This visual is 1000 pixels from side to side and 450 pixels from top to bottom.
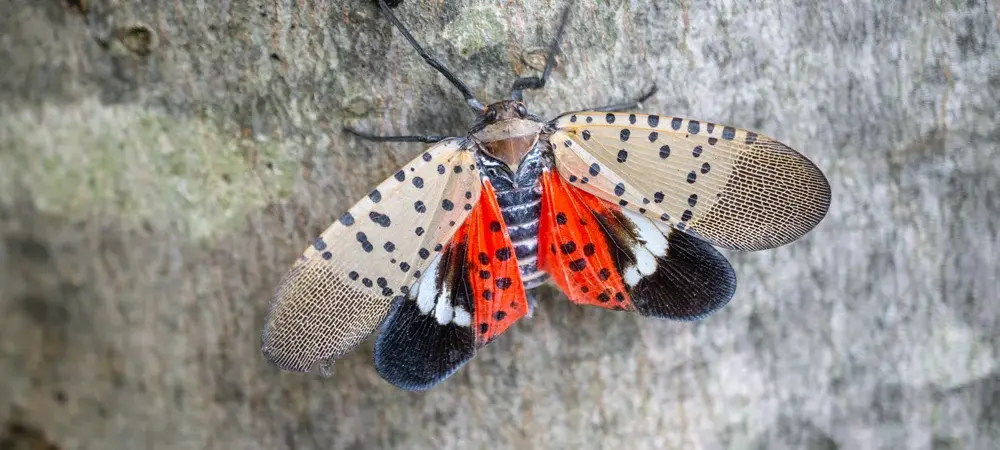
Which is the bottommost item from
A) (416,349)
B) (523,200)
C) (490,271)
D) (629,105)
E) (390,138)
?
(416,349)

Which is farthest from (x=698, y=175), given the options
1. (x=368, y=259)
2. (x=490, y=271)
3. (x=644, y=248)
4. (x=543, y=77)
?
(x=368, y=259)

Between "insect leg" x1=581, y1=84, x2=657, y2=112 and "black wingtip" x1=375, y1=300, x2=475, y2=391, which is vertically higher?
"insect leg" x1=581, y1=84, x2=657, y2=112

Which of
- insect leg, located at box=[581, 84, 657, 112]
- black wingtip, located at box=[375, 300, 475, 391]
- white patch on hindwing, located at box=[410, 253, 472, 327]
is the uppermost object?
insect leg, located at box=[581, 84, 657, 112]

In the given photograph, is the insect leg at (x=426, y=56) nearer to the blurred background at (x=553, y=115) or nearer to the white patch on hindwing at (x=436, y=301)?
the blurred background at (x=553, y=115)

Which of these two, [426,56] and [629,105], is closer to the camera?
[426,56]

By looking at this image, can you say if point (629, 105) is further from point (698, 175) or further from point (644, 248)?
point (644, 248)

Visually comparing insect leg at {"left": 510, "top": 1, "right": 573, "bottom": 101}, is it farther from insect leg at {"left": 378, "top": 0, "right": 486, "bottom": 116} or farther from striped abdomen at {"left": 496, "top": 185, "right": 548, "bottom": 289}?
striped abdomen at {"left": 496, "top": 185, "right": 548, "bottom": 289}

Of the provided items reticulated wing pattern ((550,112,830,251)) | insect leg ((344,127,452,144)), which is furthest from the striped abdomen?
insect leg ((344,127,452,144))

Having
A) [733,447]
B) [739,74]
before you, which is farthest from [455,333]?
[739,74]
